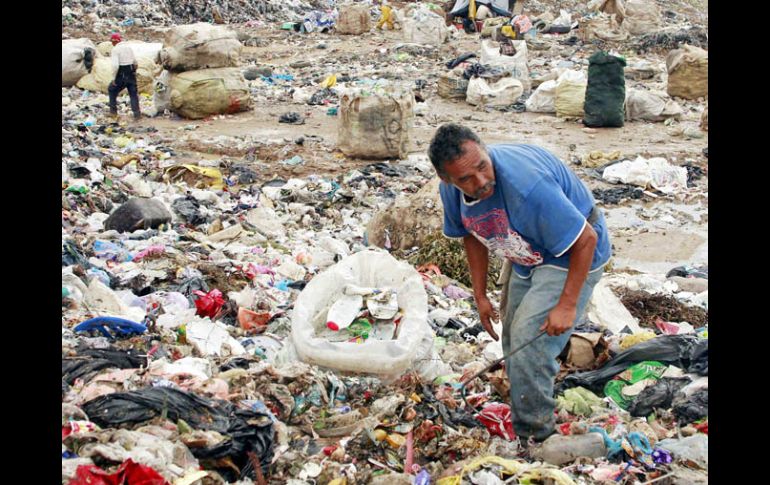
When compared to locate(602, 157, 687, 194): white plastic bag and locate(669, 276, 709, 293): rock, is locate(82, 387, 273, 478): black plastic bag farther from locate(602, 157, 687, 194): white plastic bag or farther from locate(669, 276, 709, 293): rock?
locate(602, 157, 687, 194): white plastic bag

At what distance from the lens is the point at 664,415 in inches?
135

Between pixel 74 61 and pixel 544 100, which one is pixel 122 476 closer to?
pixel 544 100

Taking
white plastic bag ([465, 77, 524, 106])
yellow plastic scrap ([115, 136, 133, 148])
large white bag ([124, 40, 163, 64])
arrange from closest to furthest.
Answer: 1. yellow plastic scrap ([115, 136, 133, 148])
2. white plastic bag ([465, 77, 524, 106])
3. large white bag ([124, 40, 163, 64])

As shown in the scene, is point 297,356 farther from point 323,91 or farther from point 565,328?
point 323,91

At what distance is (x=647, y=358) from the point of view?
384cm

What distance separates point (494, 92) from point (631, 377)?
31.2ft

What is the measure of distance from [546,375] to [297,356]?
1.28 meters

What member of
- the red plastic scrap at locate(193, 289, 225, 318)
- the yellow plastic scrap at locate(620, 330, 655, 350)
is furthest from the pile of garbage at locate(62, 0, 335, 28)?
the yellow plastic scrap at locate(620, 330, 655, 350)

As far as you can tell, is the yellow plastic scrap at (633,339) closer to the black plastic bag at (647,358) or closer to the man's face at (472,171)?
the black plastic bag at (647,358)

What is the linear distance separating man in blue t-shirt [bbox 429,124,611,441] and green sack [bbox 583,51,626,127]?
27.3 ft

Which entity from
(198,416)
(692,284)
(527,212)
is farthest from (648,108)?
(198,416)

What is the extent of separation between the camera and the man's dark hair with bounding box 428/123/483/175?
106 inches

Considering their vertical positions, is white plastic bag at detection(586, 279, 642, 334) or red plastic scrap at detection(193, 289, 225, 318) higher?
red plastic scrap at detection(193, 289, 225, 318)

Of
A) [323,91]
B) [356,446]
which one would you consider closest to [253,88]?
[323,91]
